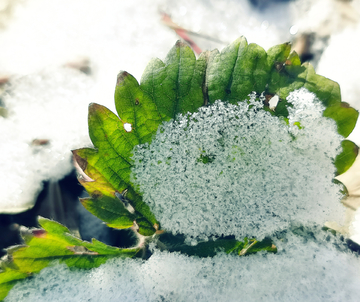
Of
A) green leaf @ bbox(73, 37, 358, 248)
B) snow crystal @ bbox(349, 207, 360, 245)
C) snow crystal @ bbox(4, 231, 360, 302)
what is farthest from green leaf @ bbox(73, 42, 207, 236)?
snow crystal @ bbox(349, 207, 360, 245)

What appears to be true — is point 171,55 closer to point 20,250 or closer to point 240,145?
point 240,145

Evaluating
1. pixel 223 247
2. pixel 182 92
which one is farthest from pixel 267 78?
pixel 223 247

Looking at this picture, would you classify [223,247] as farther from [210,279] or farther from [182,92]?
[182,92]

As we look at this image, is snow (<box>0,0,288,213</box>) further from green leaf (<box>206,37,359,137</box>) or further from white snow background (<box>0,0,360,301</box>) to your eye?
green leaf (<box>206,37,359,137</box>)

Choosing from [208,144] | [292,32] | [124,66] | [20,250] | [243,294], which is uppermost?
[292,32]

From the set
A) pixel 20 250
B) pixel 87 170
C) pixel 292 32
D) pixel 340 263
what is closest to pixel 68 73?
pixel 87 170

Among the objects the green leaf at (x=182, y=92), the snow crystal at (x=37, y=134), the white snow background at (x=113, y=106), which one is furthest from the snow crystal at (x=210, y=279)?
the snow crystal at (x=37, y=134)
